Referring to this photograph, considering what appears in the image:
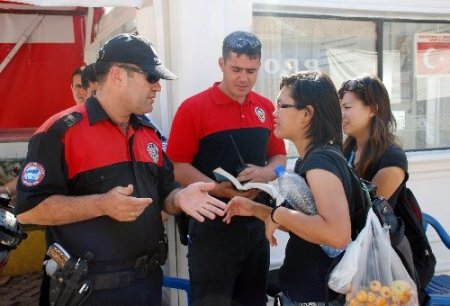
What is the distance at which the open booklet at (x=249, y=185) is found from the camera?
1884 millimetres

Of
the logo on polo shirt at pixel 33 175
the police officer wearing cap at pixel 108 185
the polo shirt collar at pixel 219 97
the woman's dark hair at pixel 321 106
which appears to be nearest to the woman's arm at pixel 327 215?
the woman's dark hair at pixel 321 106

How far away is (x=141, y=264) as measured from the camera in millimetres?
2033

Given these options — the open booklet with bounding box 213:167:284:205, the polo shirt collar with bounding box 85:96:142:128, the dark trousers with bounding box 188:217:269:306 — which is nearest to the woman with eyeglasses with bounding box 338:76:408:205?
the open booklet with bounding box 213:167:284:205

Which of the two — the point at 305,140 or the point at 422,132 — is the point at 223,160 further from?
the point at 422,132

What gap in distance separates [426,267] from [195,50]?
1.99 metres

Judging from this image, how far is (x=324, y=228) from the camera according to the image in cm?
166

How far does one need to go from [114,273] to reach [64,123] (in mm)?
662

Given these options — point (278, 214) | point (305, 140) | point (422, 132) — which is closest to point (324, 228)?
point (278, 214)

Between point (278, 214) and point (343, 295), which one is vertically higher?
point (278, 214)

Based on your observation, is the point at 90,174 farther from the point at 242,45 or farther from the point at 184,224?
the point at 242,45

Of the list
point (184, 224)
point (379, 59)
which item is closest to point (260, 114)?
point (184, 224)

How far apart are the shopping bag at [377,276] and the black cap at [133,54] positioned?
43.0 inches

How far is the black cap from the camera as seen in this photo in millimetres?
1988

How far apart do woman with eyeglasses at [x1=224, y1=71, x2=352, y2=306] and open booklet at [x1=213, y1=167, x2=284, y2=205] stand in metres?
0.06
